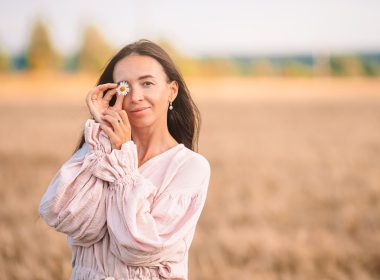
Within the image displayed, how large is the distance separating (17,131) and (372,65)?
75048mm

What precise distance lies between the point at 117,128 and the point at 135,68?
256 mm

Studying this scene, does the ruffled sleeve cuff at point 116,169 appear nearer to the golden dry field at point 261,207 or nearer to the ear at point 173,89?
the ear at point 173,89

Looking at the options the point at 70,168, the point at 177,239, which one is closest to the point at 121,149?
the point at 70,168

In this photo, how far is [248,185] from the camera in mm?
8852

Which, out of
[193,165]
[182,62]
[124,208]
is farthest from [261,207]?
[182,62]

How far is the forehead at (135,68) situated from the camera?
2279 mm

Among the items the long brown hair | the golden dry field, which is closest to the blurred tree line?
the golden dry field

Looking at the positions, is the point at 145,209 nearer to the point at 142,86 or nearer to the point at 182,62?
the point at 142,86

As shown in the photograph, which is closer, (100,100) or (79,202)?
(79,202)

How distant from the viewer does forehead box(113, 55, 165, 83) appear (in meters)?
2.28

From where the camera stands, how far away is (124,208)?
2.07m

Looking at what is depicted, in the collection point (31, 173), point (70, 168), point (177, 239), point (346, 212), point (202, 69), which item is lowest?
point (202, 69)

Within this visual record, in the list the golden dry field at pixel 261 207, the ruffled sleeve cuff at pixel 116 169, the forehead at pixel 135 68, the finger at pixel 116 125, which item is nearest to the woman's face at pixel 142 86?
the forehead at pixel 135 68

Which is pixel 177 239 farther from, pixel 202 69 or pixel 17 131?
pixel 202 69
